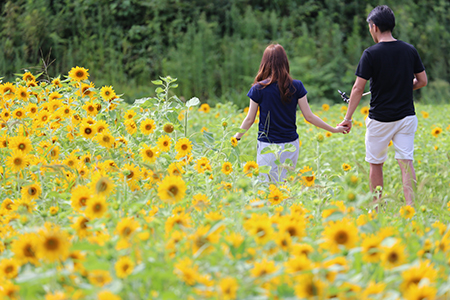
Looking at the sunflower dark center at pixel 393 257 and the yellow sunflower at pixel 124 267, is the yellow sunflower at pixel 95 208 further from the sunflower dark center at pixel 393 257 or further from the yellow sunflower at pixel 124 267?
the sunflower dark center at pixel 393 257

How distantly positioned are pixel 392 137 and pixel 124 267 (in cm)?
287

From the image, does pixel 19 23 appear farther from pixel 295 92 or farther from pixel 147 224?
pixel 147 224

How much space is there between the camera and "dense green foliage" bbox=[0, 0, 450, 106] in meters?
9.21

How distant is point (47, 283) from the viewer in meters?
1.33

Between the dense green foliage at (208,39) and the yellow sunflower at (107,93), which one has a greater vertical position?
the yellow sunflower at (107,93)

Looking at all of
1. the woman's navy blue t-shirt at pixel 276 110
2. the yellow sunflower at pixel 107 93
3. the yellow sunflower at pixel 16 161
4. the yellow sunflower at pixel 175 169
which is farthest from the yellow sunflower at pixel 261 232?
the woman's navy blue t-shirt at pixel 276 110

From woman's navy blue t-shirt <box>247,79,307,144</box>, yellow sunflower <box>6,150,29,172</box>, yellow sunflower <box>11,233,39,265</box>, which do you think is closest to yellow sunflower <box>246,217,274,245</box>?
yellow sunflower <box>11,233,39,265</box>

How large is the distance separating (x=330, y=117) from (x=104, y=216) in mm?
5659

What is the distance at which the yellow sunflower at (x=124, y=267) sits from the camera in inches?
49.4

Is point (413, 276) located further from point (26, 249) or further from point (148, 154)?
point (148, 154)

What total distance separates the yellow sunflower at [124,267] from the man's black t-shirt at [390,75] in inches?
107

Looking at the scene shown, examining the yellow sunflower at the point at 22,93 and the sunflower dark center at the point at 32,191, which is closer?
the sunflower dark center at the point at 32,191

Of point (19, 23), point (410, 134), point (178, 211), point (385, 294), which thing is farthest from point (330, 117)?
point (19, 23)

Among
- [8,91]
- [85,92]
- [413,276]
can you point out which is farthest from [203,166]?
[8,91]
